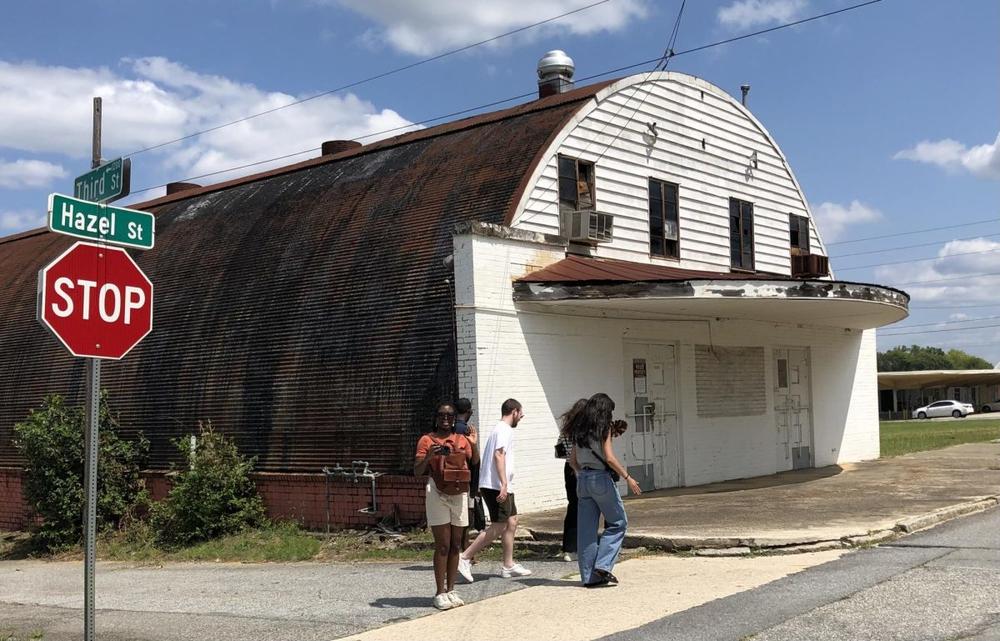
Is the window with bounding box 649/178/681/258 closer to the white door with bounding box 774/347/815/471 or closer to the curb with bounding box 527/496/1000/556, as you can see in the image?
the white door with bounding box 774/347/815/471

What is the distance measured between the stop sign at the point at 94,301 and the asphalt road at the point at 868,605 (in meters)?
3.93

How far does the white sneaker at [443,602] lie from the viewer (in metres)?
8.37

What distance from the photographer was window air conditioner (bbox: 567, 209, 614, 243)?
14.9 metres

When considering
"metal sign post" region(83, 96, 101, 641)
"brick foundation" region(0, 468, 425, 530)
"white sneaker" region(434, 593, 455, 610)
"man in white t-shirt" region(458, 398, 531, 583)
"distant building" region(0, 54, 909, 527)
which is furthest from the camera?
"distant building" region(0, 54, 909, 527)

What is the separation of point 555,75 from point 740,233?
4676 millimetres

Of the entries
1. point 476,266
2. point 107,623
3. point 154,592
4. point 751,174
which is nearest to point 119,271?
point 107,623

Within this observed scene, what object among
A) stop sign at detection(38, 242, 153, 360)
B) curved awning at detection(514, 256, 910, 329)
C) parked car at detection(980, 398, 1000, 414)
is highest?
curved awning at detection(514, 256, 910, 329)

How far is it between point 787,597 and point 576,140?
898 cm

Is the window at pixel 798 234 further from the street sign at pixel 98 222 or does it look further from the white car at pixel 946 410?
the white car at pixel 946 410

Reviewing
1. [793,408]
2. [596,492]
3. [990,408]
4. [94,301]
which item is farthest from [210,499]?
[990,408]

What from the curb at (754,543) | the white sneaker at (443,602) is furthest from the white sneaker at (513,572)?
the curb at (754,543)

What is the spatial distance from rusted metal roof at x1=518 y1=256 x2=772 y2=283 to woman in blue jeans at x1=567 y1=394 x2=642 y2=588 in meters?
4.49

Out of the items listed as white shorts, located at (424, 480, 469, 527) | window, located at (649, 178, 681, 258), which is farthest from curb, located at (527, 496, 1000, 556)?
window, located at (649, 178, 681, 258)

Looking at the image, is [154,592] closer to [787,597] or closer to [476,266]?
[476,266]
